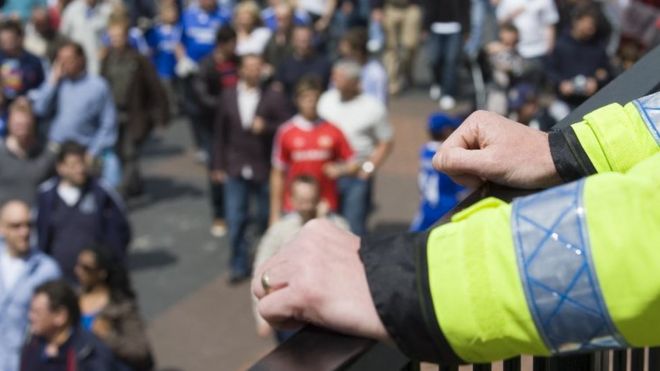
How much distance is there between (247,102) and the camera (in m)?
9.95

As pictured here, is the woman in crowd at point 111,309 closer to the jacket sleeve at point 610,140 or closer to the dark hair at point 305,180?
the dark hair at point 305,180

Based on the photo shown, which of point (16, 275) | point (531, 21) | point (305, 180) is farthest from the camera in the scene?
point (531, 21)

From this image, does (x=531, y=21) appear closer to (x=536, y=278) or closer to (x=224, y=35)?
(x=224, y=35)

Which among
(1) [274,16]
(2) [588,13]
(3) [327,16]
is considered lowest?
(3) [327,16]

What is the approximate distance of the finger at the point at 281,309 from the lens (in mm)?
1422

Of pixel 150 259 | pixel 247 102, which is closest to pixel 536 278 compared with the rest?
pixel 247 102

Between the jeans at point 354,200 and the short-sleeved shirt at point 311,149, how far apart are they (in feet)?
1.17

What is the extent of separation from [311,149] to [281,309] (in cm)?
753

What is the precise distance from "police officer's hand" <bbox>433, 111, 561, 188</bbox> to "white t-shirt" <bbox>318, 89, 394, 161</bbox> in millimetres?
7446

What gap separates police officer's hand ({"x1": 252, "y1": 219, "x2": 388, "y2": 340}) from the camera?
137 centimetres

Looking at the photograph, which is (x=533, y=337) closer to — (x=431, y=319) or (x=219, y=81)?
(x=431, y=319)

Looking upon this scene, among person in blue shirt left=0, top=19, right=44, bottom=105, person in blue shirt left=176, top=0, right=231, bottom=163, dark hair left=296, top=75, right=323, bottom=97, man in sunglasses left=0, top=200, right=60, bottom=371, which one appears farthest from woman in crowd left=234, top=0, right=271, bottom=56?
man in sunglasses left=0, top=200, right=60, bottom=371

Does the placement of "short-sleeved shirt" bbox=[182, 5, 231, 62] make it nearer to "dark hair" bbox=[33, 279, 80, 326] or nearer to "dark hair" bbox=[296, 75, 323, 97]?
"dark hair" bbox=[296, 75, 323, 97]

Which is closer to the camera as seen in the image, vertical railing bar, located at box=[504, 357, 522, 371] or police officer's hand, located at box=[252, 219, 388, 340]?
police officer's hand, located at box=[252, 219, 388, 340]
